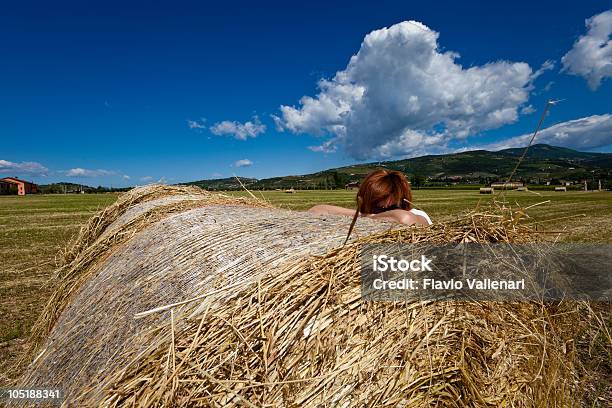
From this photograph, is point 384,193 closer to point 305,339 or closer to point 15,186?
point 305,339

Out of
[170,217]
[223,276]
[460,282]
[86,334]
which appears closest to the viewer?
[460,282]

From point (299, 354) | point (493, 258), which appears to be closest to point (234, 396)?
point (299, 354)

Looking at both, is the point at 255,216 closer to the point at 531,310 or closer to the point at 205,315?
the point at 205,315

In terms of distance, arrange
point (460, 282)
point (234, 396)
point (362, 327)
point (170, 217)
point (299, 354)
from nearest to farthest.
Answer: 1. point (234, 396)
2. point (299, 354)
3. point (362, 327)
4. point (460, 282)
5. point (170, 217)

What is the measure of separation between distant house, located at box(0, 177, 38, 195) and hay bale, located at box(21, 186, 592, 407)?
126575 millimetres

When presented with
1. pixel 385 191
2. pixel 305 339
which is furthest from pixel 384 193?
pixel 305 339

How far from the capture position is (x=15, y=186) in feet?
347

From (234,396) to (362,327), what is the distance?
755mm

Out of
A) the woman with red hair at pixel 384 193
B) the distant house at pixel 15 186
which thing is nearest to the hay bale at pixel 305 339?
the woman with red hair at pixel 384 193

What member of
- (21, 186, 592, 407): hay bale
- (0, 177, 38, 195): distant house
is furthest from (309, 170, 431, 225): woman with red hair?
(0, 177, 38, 195): distant house

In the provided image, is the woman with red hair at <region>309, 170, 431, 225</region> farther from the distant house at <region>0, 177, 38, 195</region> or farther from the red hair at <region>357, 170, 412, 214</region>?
the distant house at <region>0, 177, 38, 195</region>

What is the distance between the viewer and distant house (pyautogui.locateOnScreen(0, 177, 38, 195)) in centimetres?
10422

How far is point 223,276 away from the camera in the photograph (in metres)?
2.54

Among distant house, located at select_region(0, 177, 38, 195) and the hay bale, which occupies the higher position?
distant house, located at select_region(0, 177, 38, 195)
